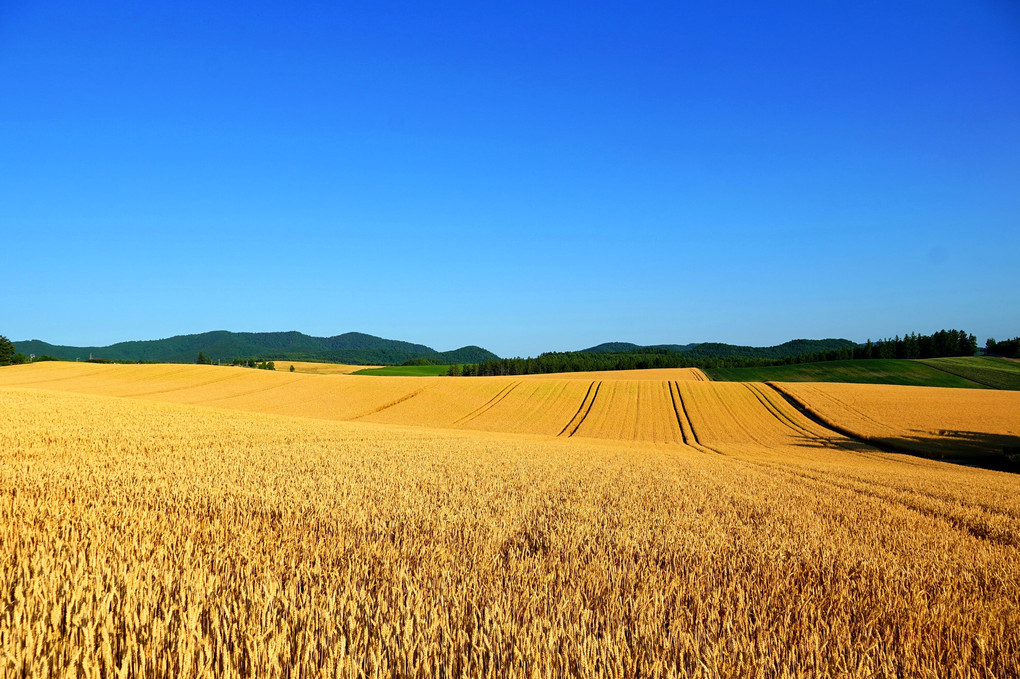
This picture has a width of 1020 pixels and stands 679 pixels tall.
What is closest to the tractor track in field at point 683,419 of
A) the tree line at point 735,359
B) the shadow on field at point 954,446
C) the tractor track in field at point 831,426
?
the shadow on field at point 954,446

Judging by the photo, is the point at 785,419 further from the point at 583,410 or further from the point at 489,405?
the point at 489,405

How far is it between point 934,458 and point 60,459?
122 ft

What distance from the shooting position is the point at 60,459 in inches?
344

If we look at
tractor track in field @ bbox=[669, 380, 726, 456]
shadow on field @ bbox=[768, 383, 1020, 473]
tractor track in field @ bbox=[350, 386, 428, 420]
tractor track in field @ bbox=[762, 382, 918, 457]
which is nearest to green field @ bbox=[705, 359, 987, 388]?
tractor track in field @ bbox=[762, 382, 918, 457]

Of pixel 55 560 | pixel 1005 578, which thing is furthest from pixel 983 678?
pixel 55 560

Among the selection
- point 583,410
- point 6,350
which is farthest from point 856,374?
point 6,350

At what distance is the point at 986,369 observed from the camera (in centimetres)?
7825

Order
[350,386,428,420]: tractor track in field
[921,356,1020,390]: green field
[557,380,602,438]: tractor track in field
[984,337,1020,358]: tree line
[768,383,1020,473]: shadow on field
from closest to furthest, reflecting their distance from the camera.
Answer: [768,383,1020,473]: shadow on field
[557,380,602,438]: tractor track in field
[350,386,428,420]: tractor track in field
[921,356,1020,390]: green field
[984,337,1020,358]: tree line

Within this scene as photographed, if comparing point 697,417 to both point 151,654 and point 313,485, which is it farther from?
point 151,654

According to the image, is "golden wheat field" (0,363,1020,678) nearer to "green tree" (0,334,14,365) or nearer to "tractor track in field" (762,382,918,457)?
"tractor track in field" (762,382,918,457)

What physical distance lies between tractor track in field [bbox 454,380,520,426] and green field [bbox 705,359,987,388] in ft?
116

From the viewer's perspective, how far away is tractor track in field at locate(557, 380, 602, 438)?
3969 cm

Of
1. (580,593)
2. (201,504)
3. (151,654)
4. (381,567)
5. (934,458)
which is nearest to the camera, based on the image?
(151,654)

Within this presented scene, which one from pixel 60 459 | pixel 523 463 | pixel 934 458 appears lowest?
pixel 934 458
